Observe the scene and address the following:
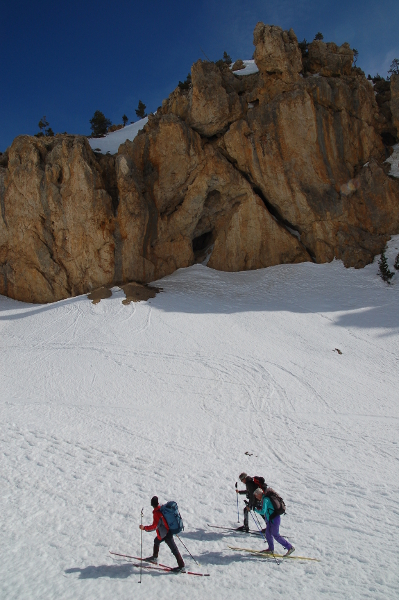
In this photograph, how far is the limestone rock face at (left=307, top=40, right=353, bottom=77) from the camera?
98.4 ft

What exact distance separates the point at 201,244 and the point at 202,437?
975 inches

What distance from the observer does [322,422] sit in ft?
38.7

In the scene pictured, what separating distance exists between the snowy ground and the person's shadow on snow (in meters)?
0.03

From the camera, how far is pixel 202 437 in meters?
11.1

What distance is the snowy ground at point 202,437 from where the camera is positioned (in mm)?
5539

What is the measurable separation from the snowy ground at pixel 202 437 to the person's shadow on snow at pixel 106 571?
0.03 meters

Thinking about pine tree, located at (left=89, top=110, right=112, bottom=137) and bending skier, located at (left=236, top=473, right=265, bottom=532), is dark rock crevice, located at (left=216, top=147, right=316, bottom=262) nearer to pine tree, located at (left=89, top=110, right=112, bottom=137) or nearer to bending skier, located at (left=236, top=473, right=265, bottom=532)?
bending skier, located at (left=236, top=473, right=265, bottom=532)

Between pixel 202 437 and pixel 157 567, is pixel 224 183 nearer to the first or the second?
pixel 202 437

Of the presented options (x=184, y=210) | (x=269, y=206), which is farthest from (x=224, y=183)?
(x=269, y=206)

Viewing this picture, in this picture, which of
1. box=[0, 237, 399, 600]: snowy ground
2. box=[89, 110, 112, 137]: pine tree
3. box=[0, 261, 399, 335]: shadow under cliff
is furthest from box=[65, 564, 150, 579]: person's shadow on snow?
box=[89, 110, 112, 137]: pine tree

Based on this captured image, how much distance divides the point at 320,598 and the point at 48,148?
1247 inches

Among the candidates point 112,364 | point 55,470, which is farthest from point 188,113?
point 55,470

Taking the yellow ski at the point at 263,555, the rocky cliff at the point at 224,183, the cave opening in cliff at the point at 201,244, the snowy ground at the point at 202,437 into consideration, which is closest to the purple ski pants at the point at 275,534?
the yellow ski at the point at 263,555

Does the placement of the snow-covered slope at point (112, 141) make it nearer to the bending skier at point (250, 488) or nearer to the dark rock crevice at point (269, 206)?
the dark rock crevice at point (269, 206)
